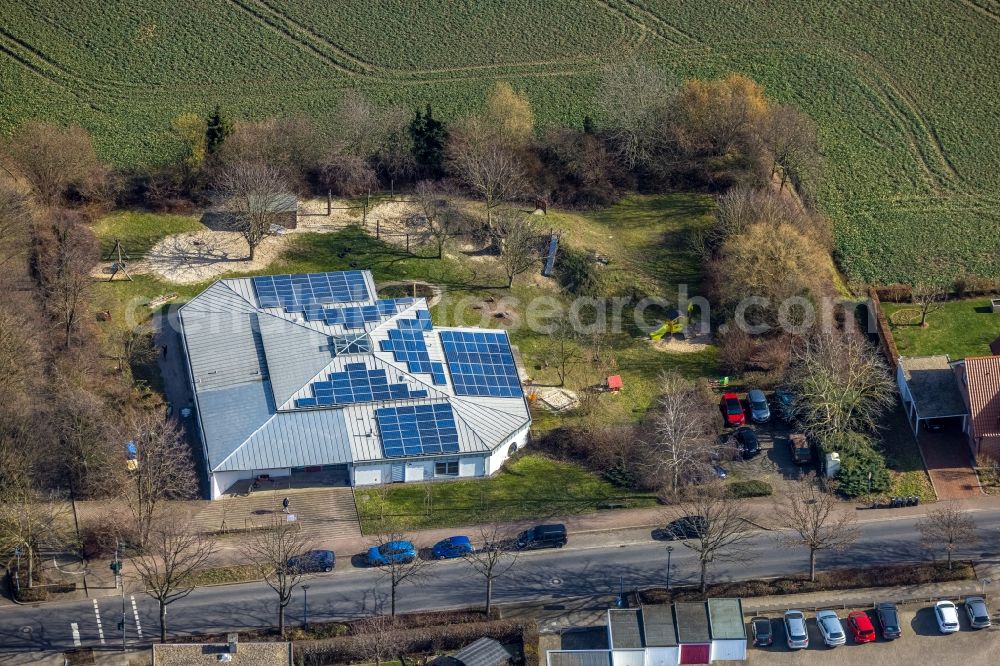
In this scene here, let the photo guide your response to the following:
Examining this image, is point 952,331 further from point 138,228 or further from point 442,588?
point 138,228

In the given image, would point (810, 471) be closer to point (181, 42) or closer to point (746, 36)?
point (746, 36)

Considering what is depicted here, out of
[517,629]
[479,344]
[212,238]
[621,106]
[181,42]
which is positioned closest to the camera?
[517,629]

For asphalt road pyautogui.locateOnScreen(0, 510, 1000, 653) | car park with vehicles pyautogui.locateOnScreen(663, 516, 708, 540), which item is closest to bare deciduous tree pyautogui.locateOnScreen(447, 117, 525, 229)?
car park with vehicles pyautogui.locateOnScreen(663, 516, 708, 540)

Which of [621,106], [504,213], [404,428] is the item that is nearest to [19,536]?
[404,428]

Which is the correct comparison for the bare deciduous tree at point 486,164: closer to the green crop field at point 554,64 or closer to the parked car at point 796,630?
the green crop field at point 554,64

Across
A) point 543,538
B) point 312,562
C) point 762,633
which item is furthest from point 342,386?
point 762,633
